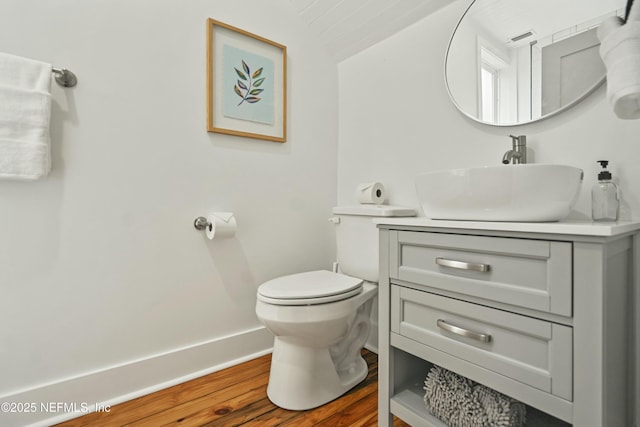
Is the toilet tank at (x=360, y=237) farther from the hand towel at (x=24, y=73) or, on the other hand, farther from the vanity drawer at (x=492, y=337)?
the hand towel at (x=24, y=73)

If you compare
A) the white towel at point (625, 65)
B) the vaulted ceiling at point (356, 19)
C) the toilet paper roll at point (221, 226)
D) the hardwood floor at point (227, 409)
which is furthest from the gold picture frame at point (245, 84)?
the white towel at point (625, 65)

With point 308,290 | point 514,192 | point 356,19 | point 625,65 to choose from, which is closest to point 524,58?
point 625,65

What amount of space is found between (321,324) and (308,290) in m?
0.14

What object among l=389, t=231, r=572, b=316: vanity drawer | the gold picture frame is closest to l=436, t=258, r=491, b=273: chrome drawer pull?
l=389, t=231, r=572, b=316: vanity drawer

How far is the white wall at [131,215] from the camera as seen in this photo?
1.18 m

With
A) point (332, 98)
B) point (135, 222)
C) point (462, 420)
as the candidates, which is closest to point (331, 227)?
point (332, 98)

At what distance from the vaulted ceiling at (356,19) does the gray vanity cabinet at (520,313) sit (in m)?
1.14

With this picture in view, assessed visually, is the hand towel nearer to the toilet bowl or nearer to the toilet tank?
the toilet bowl

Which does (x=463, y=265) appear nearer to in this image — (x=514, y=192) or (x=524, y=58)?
(x=514, y=192)

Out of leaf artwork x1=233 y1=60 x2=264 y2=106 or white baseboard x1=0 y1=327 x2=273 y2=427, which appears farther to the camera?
leaf artwork x1=233 y1=60 x2=264 y2=106

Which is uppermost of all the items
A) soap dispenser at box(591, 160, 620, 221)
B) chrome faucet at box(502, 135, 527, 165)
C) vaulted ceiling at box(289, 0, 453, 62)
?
vaulted ceiling at box(289, 0, 453, 62)

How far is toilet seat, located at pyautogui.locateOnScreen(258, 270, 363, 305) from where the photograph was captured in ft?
4.02

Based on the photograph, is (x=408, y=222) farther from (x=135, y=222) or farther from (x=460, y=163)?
(x=135, y=222)

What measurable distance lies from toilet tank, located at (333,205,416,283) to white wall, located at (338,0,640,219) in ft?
0.74
